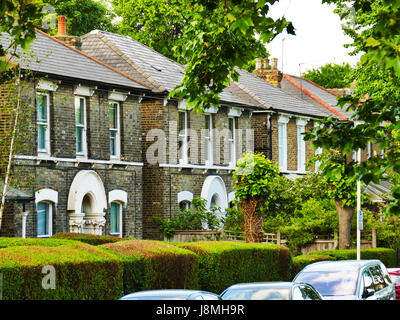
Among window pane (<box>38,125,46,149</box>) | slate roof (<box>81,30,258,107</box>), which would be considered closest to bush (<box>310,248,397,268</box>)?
slate roof (<box>81,30,258,107</box>)

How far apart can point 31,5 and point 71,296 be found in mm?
6596

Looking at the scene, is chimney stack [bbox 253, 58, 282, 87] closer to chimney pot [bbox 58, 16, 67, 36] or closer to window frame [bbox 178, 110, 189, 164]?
window frame [bbox 178, 110, 189, 164]

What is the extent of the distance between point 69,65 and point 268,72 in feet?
79.6

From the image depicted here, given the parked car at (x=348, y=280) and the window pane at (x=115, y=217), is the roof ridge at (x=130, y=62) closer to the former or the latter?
the window pane at (x=115, y=217)

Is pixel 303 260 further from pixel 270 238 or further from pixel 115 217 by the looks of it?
pixel 115 217

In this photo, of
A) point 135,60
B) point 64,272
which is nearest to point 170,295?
point 64,272

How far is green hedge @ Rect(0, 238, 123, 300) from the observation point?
14.5 metres

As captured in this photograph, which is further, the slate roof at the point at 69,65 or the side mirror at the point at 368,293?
the slate roof at the point at 69,65

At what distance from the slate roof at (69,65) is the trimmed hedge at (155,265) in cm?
1039

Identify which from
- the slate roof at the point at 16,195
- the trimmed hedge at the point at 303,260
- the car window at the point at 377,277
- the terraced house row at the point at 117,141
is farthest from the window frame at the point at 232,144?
the car window at the point at 377,277

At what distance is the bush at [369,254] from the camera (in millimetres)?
33438

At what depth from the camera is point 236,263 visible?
942 inches

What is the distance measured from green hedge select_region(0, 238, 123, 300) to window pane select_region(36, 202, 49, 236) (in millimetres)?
9540

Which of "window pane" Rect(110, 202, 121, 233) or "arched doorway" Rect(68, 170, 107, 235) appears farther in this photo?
"window pane" Rect(110, 202, 121, 233)
